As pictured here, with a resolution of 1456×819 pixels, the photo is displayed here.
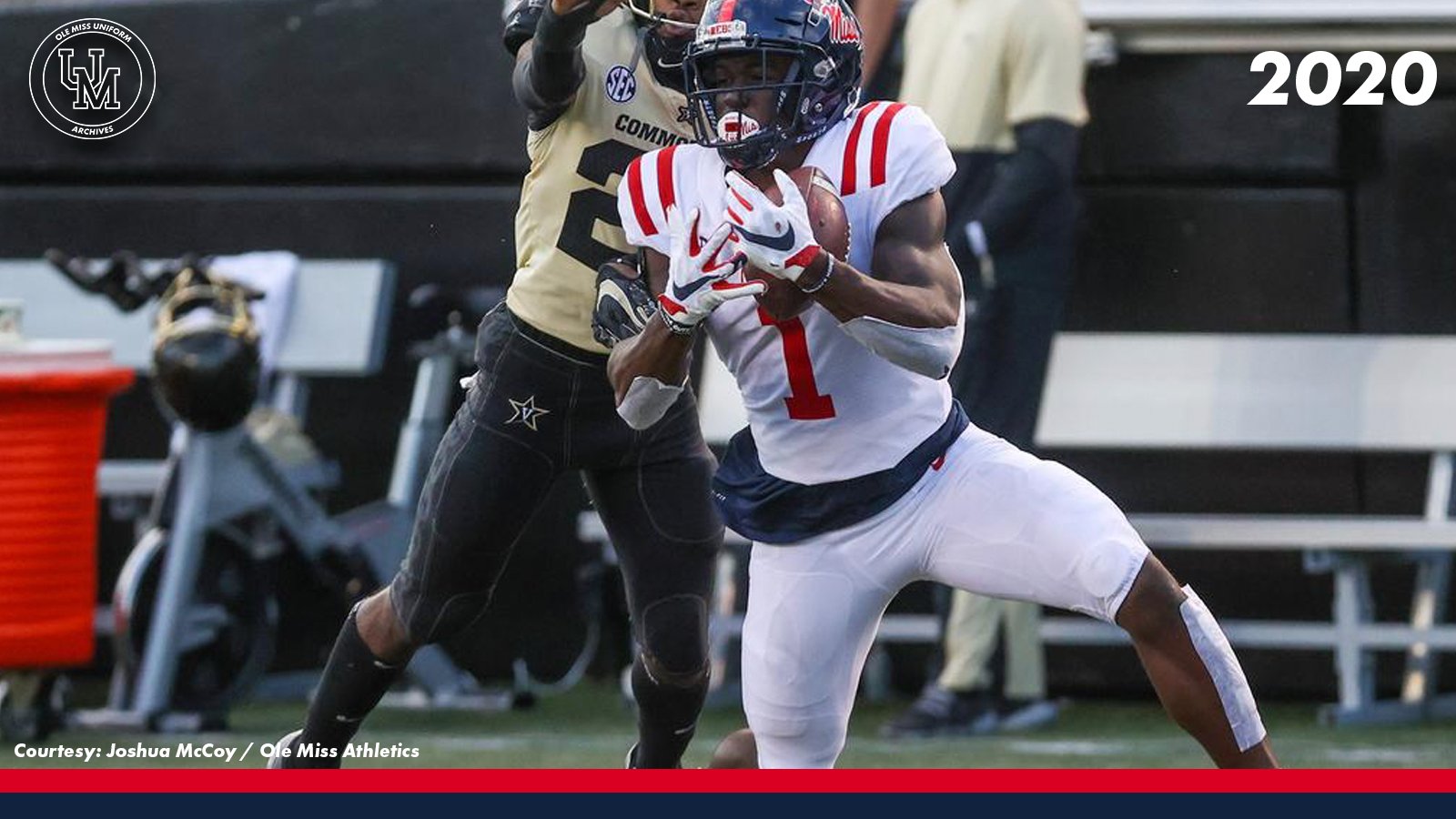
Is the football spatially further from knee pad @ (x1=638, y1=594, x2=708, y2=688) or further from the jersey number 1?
knee pad @ (x1=638, y1=594, x2=708, y2=688)

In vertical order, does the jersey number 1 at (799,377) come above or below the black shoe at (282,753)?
above

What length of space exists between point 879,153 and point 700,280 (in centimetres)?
43

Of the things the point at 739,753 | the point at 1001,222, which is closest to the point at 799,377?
the point at 739,753

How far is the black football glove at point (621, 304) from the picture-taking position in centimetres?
395

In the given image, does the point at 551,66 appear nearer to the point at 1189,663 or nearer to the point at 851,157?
the point at 851,157

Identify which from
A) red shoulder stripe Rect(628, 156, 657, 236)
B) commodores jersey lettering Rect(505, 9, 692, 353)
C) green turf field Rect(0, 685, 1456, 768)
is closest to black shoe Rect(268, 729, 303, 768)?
commodores jersey lettering Rect(505, 9, 692, 353)

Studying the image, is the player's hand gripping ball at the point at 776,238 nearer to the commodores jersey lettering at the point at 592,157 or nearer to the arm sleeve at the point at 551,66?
the arm sleeve at the point at 551,66

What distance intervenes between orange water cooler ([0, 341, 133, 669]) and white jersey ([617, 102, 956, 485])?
2.87m

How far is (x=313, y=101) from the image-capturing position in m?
7.61

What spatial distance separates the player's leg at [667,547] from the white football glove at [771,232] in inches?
41.6

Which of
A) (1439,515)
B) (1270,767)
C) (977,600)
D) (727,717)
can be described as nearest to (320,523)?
(727,717)

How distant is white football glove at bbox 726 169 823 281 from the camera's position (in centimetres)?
359

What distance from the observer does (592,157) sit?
456cm

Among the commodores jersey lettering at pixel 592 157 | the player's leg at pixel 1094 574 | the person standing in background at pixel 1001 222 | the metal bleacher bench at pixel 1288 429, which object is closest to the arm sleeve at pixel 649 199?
the commodores jersey lettering at pixel 592 157
